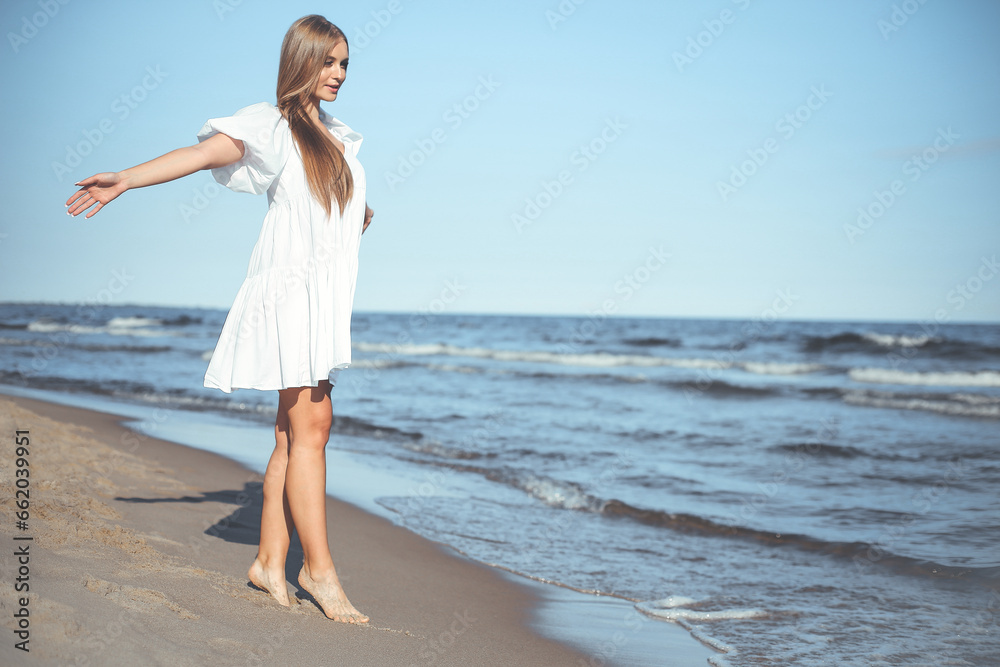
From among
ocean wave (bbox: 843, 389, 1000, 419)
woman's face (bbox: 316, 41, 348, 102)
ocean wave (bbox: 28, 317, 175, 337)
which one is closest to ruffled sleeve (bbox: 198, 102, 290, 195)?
woman's face (bbox: 316, 41, 348, 102)

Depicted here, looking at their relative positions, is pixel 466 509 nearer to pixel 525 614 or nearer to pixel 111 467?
pixel 525 614

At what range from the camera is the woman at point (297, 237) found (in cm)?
214

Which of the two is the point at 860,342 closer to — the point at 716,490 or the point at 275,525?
the point at 716,490

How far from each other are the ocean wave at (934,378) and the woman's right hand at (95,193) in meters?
17.8

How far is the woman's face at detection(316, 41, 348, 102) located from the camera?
7.36ft

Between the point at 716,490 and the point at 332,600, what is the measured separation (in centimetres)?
406

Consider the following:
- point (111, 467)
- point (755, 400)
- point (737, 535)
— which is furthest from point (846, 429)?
point (111, 467)

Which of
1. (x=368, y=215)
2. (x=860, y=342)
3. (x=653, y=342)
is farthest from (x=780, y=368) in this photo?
(x=368, y=215)

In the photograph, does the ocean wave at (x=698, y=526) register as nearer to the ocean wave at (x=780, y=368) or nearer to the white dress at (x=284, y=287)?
the white dress at (x=284, y=287)

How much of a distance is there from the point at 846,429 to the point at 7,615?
9.49 m

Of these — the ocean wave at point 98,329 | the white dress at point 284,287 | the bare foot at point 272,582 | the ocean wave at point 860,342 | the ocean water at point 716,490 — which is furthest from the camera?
the ocean wave at point 98,329

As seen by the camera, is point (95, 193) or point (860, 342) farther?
point (860, 342)

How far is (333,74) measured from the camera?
2271 millimetres

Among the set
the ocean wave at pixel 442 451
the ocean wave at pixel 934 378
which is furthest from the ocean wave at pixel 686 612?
the ocean wave at pixel 934 378
